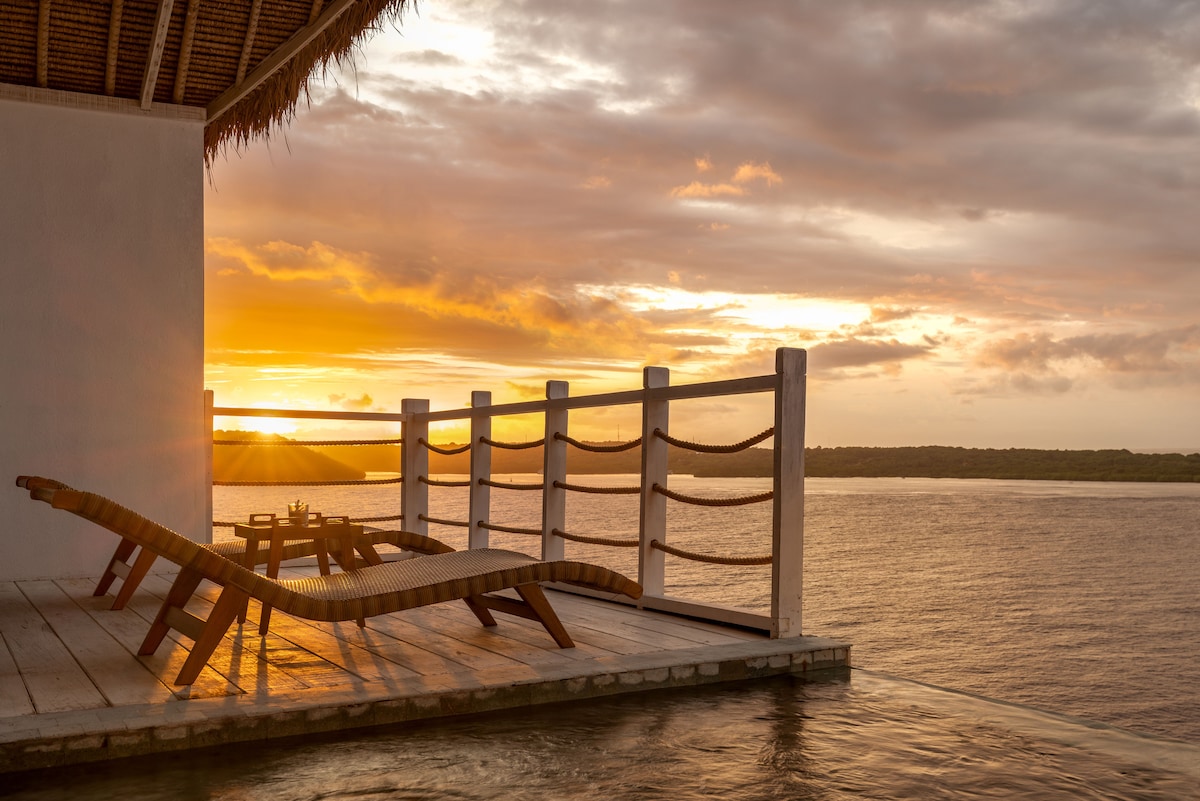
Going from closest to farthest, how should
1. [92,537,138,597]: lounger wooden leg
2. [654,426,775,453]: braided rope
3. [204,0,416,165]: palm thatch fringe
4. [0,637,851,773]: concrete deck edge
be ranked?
[0,637,851,773]: concrete deck edge
[654,426,775,453]: braided rope
[92,537,138,597]: lounger wooden leg
[204,0,416,165]: palm thatch fringe

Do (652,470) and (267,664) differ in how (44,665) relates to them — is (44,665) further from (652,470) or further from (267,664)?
(652,470)

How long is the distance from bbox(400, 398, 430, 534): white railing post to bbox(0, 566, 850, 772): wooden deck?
2.07 meters

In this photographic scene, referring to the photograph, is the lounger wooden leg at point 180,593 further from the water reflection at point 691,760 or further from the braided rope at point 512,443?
the braided rope at point 512,443

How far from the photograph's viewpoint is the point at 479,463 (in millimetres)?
5695

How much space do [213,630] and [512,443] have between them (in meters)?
2.86

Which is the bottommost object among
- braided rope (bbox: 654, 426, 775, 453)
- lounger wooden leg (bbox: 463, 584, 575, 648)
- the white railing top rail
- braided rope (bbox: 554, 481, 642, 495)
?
lounger wooden leg (bbox: 463, 584, 575, 648)

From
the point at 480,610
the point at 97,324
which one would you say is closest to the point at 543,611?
the point at 480,610

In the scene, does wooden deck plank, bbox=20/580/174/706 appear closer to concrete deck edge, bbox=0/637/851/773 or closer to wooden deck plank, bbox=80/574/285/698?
wooden deck plank, bbox=80/574/285/698

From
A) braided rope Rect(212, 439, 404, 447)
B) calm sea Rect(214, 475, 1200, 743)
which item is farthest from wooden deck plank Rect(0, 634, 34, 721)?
calm sea Rect(214, 475, 1200, 743)

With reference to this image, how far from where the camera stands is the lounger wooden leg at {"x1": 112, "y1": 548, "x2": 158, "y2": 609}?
4.09 m

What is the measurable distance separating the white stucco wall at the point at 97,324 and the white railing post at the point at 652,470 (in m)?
3.02

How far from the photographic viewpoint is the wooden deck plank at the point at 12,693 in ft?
8.09

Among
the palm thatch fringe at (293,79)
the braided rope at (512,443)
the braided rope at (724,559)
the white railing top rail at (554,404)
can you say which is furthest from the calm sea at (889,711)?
the palm thatch fringe at (293,79)

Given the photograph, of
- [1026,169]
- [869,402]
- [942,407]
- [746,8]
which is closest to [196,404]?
[746,8]
